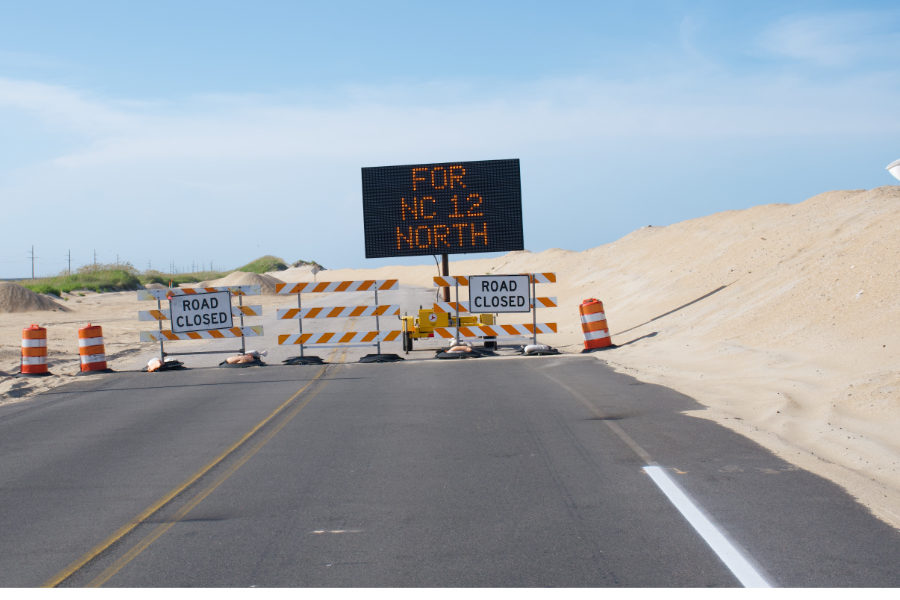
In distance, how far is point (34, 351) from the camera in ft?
50.5

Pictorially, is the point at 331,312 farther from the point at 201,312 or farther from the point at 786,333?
the point at 786,333

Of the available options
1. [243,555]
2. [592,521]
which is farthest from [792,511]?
[243,555]

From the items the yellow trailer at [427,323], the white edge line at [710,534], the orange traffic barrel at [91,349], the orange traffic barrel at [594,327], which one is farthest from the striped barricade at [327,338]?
the white edge line at [710,534]

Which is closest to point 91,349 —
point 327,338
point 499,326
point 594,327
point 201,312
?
point 201,312

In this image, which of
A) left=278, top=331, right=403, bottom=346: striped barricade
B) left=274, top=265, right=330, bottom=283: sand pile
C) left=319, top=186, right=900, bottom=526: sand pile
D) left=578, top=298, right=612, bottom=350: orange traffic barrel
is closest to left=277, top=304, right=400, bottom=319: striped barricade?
left=278, top=331, right=403, bottom=346: striped barricade

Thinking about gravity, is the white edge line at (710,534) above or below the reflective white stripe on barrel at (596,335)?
below

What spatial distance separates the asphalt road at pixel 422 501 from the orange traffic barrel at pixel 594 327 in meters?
6.98

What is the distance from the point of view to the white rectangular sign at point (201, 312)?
17000mm

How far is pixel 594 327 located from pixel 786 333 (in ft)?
14.3

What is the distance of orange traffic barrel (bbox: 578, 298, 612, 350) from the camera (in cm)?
1781

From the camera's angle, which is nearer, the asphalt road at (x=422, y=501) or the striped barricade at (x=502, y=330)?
the asphalt road at (x=422, y=501)

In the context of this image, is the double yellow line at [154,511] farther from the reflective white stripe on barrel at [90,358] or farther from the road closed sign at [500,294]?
the road closed sign at [500,294]

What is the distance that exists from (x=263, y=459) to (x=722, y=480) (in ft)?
13.9
